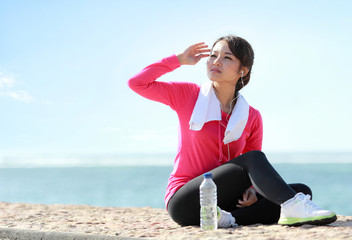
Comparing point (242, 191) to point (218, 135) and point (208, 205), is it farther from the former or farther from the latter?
point (218, 135)

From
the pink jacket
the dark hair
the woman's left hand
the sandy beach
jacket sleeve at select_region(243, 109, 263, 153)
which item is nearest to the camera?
the sandy beach

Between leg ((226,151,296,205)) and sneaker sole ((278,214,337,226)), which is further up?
leg ((226,151,296,205))

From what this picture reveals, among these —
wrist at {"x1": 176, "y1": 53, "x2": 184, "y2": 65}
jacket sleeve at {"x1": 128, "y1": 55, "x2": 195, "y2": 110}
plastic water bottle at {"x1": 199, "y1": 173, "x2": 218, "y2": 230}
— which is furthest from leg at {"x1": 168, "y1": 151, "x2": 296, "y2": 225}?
wrist at {"x1": 176, "y1": 53, "x2": 184, "y2": 65}

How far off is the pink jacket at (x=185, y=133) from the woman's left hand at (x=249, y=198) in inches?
13.0

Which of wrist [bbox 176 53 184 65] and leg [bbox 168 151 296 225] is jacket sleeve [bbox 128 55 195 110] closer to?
wrist [bbox 176 53 184 65]

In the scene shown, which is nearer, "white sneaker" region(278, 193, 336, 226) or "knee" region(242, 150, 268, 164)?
"white sneaker" region(278, 193, 336, 226)

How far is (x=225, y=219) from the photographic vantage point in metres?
3.37

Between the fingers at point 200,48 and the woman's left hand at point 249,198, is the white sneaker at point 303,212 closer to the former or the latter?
the woman's left hand at point 249,198

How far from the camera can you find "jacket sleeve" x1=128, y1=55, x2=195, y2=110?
3.60m

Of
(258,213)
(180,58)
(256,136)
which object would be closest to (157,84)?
(180,58)

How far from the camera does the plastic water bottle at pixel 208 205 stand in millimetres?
3248

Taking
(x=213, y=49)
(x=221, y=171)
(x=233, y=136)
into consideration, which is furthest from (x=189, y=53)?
(x=221, y=171)

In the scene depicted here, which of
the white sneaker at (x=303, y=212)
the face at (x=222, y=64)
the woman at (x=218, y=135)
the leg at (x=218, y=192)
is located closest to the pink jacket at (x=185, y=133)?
the woman at (x=218, y=135)

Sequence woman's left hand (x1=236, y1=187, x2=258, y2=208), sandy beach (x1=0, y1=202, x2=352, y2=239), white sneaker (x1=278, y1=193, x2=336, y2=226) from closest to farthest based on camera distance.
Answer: sandy beach (x1=0, y1=202, x2=352, y2=239) < white sneaker (x1=278, y1=193, x2=336, y2=226) < woman's left hand (x1=236, y1=187, x2=258, y2=208)
